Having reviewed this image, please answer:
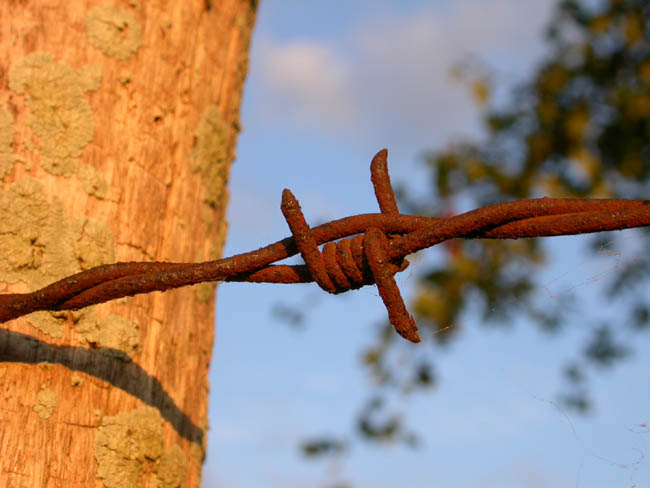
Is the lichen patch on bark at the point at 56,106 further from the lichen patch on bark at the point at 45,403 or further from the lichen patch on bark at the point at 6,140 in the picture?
the lichen patch on bark at the point at 45,403

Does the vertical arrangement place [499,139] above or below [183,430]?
above

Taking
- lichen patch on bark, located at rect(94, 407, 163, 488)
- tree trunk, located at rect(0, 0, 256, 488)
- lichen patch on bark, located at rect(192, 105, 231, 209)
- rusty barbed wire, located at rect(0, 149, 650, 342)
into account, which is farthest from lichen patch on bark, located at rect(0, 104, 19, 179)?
lichen patch on bark, located at rect(94, 407, 163, 488)

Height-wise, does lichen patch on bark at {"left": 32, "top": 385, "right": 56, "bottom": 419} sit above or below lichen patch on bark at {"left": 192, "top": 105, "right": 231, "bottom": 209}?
below

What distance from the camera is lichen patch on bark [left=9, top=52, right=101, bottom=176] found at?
6.06 feet

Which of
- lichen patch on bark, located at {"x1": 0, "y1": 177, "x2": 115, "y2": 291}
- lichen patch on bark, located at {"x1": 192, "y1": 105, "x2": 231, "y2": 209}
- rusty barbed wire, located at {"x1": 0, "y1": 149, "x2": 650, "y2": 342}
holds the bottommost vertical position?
rusty barbed wire, located at {"x1": 0, "y1": 149, "x2": 650, "y2": 342}

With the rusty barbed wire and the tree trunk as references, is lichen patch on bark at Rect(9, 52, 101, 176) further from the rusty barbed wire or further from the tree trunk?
the rusty barbed wire

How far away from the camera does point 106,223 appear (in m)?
1.87

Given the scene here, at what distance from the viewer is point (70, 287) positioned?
1.58 metres

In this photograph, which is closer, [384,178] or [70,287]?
[384,178]

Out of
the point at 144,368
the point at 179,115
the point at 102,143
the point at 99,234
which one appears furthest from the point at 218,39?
the point at 144,368

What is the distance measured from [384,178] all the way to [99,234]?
0.77 m

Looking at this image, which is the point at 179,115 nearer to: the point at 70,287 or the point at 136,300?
the point at 136,300

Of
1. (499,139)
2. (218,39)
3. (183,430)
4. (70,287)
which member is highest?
(499,139)

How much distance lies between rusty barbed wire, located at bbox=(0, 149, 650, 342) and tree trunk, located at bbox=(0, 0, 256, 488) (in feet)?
0.61
